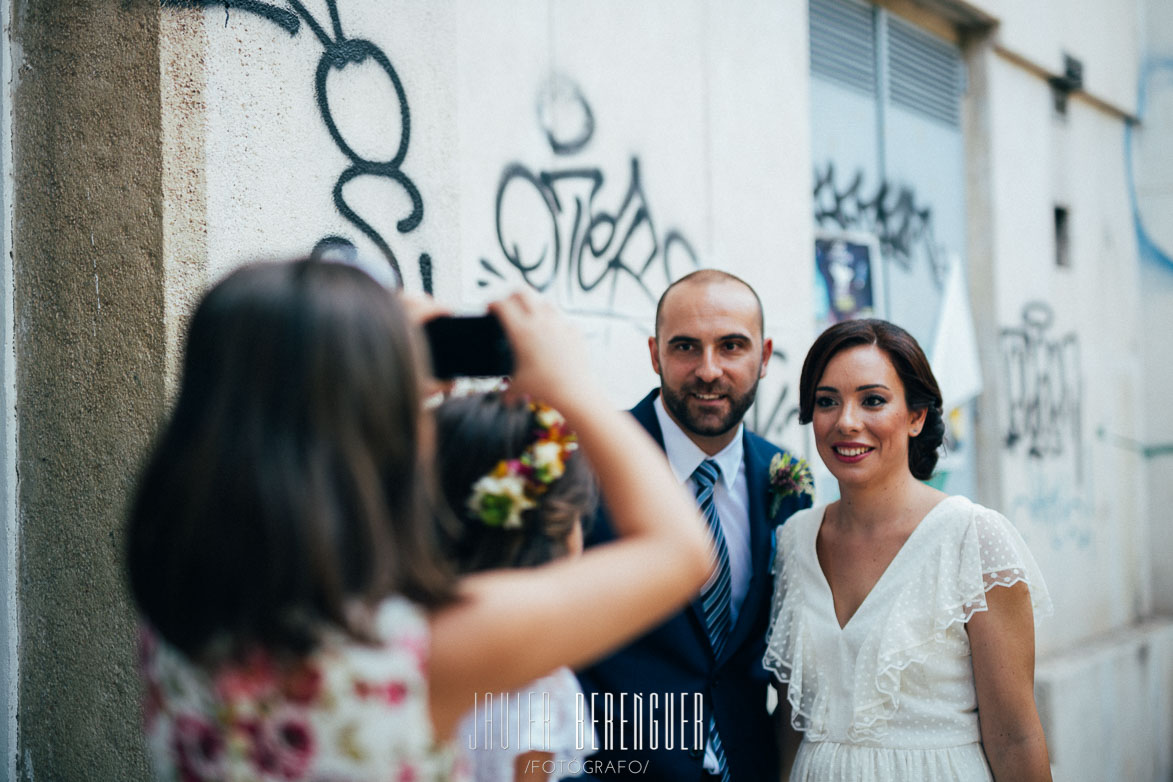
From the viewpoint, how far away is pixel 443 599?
1109mm

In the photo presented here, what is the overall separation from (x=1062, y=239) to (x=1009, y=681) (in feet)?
18.0

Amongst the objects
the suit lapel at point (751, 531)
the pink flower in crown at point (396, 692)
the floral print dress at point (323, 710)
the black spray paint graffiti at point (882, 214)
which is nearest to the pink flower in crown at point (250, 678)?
the floral print dress at point (323, 710)

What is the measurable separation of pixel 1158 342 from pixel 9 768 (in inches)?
311

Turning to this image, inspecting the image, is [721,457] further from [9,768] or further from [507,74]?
[9,768]

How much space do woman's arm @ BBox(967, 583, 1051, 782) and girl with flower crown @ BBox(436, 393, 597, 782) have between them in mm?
1160

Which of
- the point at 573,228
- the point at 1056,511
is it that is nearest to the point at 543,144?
the point at 573,228

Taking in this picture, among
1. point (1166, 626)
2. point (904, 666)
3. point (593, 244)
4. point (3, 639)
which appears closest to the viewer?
point (904, 666)

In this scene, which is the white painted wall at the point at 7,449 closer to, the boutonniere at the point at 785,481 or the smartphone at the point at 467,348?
the smartphone at the point at 467,348

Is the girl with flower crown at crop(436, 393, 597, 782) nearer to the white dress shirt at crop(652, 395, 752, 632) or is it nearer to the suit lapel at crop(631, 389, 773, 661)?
the suit lapel at crop(631, 389, 773, 661)

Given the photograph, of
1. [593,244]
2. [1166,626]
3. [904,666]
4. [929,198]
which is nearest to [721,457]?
[904,666]

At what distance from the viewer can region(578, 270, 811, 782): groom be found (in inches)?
93.0

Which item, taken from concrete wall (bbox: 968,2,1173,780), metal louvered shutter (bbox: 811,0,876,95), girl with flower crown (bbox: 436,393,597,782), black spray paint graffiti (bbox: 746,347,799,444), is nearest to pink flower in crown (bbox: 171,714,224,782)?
girl with flower crown (bbox: 436,393,597,782)

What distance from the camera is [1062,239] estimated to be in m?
6.82

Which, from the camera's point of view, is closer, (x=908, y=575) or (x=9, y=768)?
(x=908, y=575)
